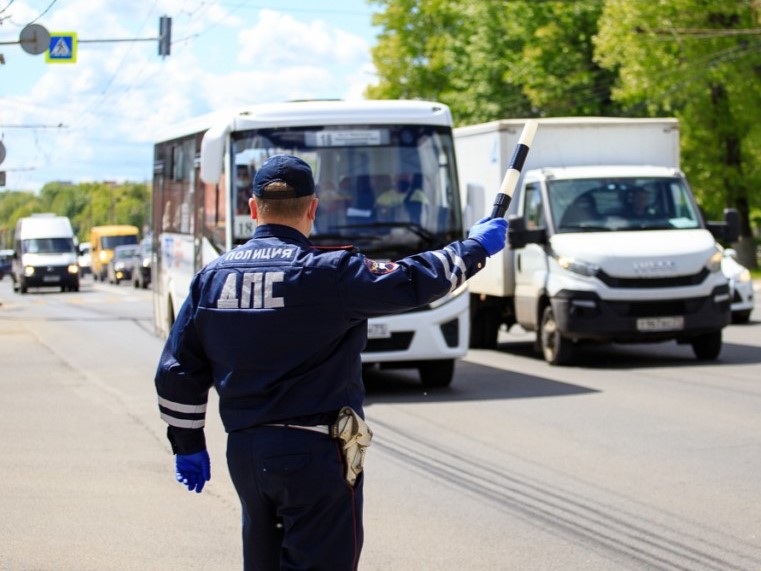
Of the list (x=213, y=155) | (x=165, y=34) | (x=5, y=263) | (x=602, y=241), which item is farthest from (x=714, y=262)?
(x=5, y=263)

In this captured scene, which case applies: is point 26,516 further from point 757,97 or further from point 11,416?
point 757,97

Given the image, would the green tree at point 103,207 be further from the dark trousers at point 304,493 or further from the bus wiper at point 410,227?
the dark trousers at point 304,493

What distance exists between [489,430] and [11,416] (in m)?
4.32

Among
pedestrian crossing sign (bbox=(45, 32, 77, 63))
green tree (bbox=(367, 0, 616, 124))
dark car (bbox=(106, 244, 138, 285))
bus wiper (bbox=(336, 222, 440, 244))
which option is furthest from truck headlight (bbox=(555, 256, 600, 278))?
dark car (bbox=(106, 244, 138, 285))

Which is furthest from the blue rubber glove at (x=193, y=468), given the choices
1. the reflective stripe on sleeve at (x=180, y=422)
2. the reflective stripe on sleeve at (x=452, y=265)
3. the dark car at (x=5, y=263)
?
the dark car at (x=5, y=263)

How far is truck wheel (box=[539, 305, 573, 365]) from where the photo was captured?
15841 millimetres

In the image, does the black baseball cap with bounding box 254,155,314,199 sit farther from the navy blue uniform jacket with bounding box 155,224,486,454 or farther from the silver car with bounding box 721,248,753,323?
the silver car with bounding box 721,248,753,323

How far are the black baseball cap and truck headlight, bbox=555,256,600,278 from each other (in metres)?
11.3

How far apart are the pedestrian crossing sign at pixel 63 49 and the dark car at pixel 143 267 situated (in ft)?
69.8

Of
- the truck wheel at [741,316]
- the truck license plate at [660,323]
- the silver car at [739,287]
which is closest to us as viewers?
the truck license plate at [660,323]

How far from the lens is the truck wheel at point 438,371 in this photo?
1399 cm

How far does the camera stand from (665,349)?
1823 cm

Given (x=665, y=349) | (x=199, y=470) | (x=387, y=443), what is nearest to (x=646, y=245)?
(x=665, y=349)

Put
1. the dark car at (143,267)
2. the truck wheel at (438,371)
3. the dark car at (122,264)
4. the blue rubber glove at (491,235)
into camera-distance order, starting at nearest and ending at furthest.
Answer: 1. the blue rubber glove at (491,235)
2. the truck wheel at (438,371)
3. the dark car at (143,267)
4. the dark car at (122,264)
